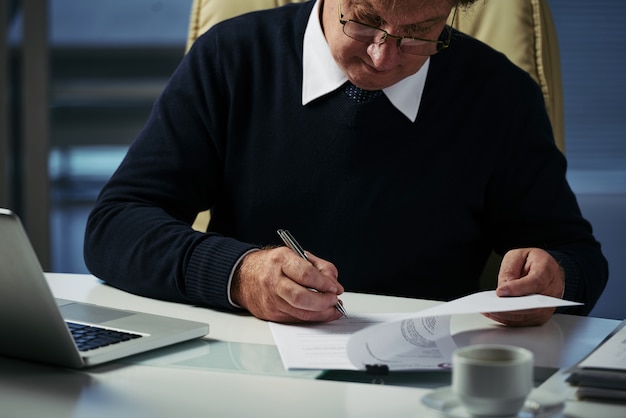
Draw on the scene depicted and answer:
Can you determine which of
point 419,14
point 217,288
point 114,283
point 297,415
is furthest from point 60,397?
point 419,14

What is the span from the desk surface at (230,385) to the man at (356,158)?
1.56 ft

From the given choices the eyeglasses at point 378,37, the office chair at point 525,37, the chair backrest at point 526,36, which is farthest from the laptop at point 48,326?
the chair backrest at point 526,36

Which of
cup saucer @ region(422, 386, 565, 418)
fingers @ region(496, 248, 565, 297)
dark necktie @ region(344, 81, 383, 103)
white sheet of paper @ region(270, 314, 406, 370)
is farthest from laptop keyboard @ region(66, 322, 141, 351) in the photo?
dark necktie @ region(344, 81, 383, 103)

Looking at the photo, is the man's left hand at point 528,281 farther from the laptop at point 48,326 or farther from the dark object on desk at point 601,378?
the laptop at point 48,326

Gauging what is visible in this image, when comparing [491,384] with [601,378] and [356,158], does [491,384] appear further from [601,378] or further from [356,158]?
[356,158]

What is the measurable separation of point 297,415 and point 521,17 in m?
1.23

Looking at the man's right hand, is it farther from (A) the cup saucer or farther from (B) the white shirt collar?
(B) the white shirt collar

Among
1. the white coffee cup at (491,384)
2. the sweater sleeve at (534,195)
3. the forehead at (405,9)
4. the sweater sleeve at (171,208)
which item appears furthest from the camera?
the sweater sleeve at (534,195)

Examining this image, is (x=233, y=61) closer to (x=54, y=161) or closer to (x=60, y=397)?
(x=60, y=397)

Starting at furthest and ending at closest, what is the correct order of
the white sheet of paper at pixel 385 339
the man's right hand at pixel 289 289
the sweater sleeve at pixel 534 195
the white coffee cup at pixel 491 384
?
the sweater sleeve at pixel 534 195, the man's right hand at pixel 289 289, the white sheet of paper at pixel 385 339, the white coffee cup at pixel 491 384

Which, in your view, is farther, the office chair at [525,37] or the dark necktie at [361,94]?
the office chair at [525,37]

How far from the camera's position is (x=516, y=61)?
179 cm

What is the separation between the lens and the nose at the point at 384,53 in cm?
139

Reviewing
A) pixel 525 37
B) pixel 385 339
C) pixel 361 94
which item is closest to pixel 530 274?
pixel 385 339
